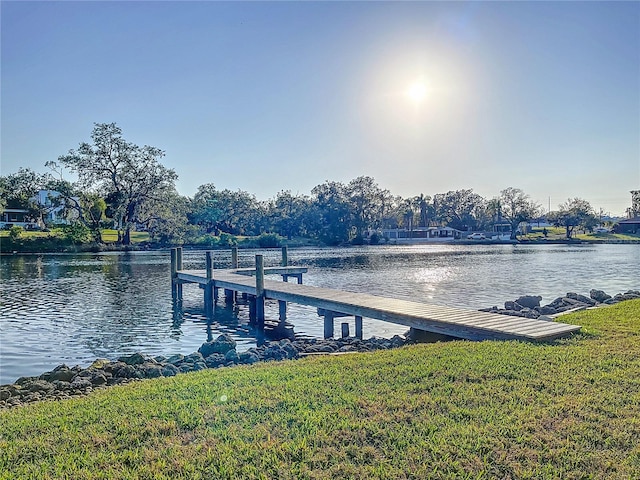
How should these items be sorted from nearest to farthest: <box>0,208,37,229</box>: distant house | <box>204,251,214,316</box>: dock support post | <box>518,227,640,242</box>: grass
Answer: <box>204,251,214,316</box>: dock support post < <box>0,208,37,229</box>: distant house < <box>518,227,640,242</box>: grass

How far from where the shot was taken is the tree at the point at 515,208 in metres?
90.2

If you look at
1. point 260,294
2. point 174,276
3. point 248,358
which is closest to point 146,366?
point 248,358

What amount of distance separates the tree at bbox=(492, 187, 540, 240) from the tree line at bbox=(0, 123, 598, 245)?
188 millimetres

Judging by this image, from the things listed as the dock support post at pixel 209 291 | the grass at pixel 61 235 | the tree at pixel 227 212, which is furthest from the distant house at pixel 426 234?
the dock support post at pixel 209 291

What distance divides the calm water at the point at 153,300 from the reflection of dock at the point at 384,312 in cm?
103

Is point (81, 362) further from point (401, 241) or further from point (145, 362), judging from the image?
point (401, 241)

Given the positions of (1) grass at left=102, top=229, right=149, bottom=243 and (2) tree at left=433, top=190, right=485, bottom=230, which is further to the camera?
(2) tree at left=433, top=190, right=485, bottom=230

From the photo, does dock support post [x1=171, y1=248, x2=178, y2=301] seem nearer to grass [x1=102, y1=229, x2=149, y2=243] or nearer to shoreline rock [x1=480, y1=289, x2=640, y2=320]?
shoreline rock [x1=480, y1=289, x2=640, y2=320]

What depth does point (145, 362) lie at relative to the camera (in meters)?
9.48

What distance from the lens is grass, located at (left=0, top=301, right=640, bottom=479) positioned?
11.8 feet

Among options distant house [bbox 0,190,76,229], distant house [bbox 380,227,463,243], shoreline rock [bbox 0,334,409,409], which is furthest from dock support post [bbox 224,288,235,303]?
distant house [bbox 380,227,463,243]

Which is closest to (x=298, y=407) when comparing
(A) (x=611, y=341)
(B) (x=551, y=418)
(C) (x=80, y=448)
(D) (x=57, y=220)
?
(C) (x=80, y=448)

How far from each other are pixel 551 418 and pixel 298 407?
89.2 inches

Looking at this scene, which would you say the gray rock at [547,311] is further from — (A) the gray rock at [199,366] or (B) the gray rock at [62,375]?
(B) the gray rock at [62,375]
